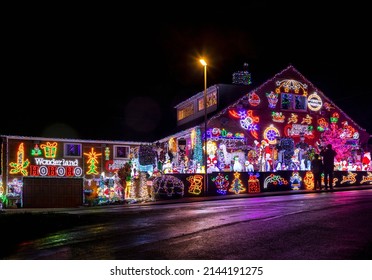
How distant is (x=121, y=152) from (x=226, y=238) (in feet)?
103

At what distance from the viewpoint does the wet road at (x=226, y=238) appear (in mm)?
7055

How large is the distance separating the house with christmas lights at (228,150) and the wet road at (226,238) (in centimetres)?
1446

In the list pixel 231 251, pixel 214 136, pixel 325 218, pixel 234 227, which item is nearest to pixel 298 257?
pixel 231 251

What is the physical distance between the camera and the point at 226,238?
826 cm

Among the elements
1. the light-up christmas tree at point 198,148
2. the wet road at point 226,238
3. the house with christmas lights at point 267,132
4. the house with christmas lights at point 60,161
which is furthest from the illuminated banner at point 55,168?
the wet road at point 226,238

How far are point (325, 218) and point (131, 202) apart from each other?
15.3m

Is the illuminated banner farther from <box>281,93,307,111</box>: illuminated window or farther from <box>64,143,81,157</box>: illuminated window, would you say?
<box>281,93,307,111</box>: illuminated window

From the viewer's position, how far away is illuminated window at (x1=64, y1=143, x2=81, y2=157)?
3721cm

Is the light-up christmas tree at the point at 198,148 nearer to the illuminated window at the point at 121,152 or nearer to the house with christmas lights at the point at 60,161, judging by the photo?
the house with christmas lights at the point at 60,161

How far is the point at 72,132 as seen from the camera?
38750mm

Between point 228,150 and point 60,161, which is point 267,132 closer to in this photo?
point 228,150

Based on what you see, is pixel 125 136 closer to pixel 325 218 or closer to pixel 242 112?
pixel 242 112

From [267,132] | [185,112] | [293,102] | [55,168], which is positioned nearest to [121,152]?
[55,168]

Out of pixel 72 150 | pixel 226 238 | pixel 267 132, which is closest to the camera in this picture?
pixel 226 238
